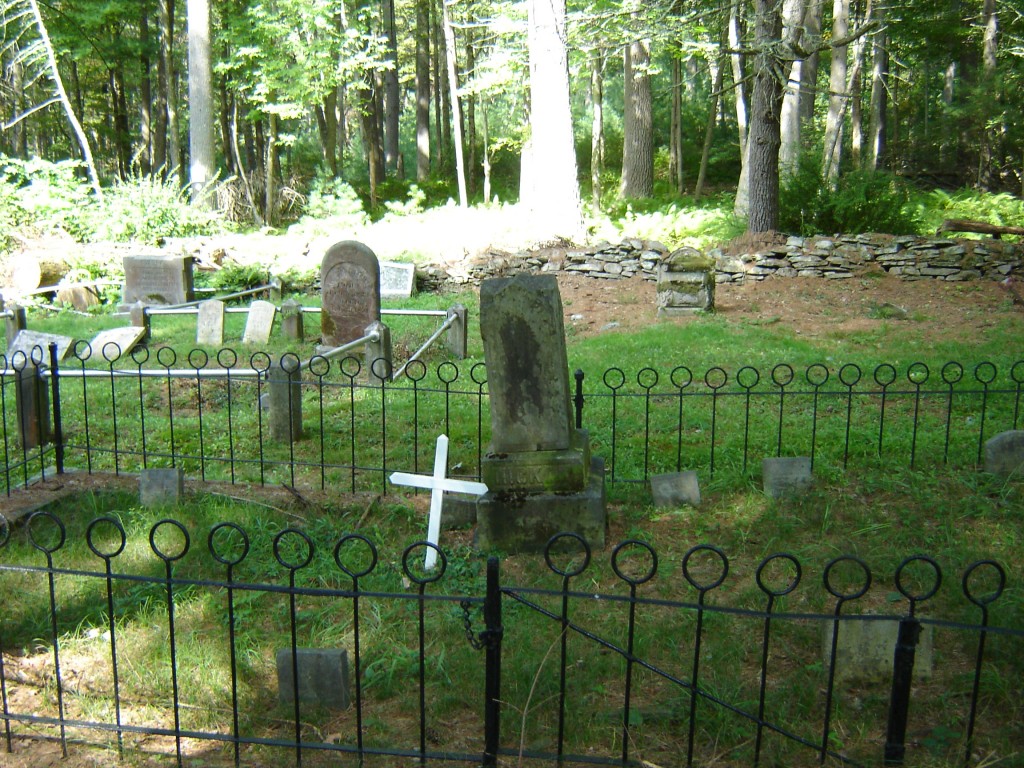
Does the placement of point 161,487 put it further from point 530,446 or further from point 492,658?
point 492,658

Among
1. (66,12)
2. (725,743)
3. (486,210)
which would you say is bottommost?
(725,743)

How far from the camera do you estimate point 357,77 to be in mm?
27141

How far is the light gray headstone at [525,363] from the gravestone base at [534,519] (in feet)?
0.95

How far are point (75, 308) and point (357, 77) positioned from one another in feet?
48.6

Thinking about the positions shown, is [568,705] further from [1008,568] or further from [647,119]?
[647,119]

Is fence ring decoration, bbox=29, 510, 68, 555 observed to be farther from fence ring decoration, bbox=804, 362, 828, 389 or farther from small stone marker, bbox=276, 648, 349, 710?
fence ring decoration, bbox=804, 362, 828, 389

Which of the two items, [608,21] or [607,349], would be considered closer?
[607,349]

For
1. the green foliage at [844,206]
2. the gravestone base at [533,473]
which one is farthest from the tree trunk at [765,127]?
the gravestone base at [533,473]

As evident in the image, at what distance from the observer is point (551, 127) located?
17.7 metres

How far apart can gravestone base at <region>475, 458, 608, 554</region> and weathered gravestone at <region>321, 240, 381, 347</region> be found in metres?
6.13

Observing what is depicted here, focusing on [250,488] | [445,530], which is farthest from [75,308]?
[445,530]

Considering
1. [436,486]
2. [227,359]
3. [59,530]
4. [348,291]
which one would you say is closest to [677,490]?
[436,486]

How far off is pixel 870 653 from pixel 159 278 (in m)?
13.6

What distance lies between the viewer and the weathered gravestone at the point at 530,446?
199 inches
